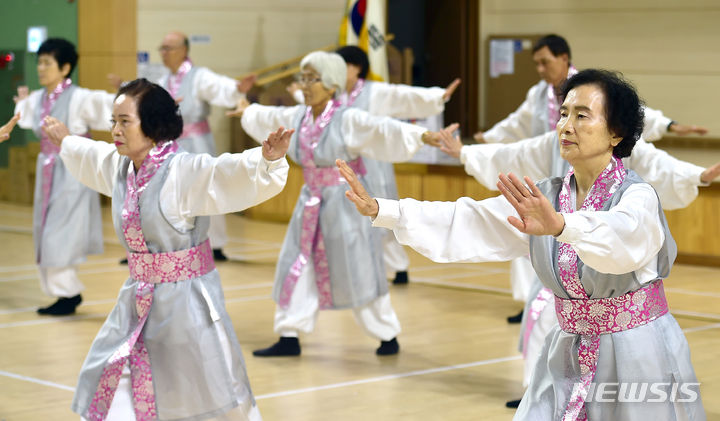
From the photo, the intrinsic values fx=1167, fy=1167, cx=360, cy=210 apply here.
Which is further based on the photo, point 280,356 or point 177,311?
point 280,356

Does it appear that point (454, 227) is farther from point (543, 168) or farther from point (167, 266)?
point (543, 168)

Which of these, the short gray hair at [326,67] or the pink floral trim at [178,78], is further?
the pink floral trim at [178,78]

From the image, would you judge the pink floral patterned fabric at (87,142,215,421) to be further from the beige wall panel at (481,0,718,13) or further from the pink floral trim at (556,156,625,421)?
the beige wall panel at (481,0,718,13)

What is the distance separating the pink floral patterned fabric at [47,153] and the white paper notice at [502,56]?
605 centimetres

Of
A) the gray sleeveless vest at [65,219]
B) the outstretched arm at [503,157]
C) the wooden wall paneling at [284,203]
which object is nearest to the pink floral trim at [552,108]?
the outstretched arm at [503,157]

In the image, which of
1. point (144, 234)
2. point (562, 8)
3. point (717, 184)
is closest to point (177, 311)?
point (144, 234)

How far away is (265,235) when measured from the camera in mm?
9633

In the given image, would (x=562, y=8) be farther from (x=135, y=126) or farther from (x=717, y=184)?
(x=135, y=126)

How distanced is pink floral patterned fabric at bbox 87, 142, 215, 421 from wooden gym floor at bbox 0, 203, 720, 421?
0.83m

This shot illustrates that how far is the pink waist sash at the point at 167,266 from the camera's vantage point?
3646mm

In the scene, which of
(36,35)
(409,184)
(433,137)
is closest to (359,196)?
(433,137)

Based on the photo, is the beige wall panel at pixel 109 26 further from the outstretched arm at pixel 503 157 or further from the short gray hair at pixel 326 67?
the outstretched arm at pixel 503 157

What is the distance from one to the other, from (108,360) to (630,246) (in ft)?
5.86

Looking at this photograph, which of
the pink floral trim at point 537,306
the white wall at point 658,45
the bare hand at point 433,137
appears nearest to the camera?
the pink floral trim at point 537,306
